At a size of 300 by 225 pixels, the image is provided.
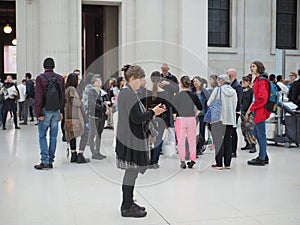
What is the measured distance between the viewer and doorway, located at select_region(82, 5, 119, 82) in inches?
801

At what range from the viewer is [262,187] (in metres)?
6.35

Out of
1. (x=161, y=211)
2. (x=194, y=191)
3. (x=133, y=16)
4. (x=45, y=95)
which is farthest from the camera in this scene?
(x=133, y=16)

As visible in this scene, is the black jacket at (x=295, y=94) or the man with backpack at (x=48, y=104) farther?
the black jacket at (x=295, y=94)

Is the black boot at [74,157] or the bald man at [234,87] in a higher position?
the bald man at [234,87]

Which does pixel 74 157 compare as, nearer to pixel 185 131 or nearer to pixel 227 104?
pixel 185 131

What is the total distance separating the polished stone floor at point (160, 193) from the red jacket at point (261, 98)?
93 centimetres

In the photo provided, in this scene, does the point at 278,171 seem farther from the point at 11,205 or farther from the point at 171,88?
the point at 11,205

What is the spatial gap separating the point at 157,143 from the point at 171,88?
133 centimetres

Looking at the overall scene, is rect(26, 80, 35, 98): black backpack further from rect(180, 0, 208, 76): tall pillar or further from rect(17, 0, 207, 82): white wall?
rect(180, 0, 208, 76): tall pillar

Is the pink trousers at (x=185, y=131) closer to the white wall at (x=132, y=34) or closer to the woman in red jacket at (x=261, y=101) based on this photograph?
the woman in red jacket at (x=261, y=101)

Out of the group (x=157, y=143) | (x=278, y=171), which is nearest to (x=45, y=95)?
(x=157, y=143)

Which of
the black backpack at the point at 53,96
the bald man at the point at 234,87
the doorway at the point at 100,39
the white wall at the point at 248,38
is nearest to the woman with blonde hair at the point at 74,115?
the black backpack at the point at 53,96

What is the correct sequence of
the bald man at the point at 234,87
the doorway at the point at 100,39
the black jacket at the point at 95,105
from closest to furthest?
the black jacket at the point at 95,105 → the bald man at the point at 234,87 → the doorway at the point at 100,39

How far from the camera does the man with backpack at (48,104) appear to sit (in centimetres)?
751
